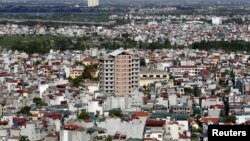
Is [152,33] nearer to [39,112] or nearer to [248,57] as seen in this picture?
[248,57]

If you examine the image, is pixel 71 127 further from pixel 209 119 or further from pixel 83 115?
pixel 209 119

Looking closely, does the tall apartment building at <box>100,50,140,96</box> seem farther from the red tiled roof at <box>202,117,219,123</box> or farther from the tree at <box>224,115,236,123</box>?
the tree at <box>224,115,236,123</box>

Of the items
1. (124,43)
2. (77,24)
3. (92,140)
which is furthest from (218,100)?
(77,24)

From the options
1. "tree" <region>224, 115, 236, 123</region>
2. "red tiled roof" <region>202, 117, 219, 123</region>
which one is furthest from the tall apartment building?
"tree" <region>224, 115, 236, 123</region>

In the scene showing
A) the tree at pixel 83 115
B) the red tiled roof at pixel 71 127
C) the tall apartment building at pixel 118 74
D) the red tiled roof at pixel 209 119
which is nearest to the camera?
the red tiled roof at pixel 71 127

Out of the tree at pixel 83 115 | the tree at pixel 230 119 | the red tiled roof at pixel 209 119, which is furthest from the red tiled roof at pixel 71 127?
the tree at pixel 230 119

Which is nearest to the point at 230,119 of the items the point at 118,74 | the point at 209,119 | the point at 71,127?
the point at 209,119

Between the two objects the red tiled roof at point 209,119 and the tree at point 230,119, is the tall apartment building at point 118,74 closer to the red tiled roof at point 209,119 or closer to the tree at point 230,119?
the red tiled roof at point 209,119

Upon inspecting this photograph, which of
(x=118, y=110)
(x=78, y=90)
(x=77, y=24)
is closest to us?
(x=118, y=110)
